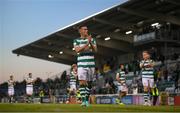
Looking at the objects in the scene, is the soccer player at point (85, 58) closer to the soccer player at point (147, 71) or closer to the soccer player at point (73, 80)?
the soccer player at point (147, 71)

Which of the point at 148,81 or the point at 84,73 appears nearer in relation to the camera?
the point at 84,73

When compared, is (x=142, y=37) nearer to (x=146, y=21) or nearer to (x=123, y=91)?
(x=146, y=21)

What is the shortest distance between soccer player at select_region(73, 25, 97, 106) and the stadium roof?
22163 mm

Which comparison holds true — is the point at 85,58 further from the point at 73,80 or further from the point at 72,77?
the point at 73,80

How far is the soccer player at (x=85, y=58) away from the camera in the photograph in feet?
50.4

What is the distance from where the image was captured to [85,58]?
15.6 meters

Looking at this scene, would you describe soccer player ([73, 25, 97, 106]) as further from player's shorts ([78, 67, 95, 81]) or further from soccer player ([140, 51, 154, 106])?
soccer player ([140, 51, 154, 106])

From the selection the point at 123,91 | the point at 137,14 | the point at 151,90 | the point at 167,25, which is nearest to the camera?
the point at 151,90

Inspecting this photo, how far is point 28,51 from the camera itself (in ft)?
224

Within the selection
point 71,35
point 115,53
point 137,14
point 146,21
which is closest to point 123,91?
point 137,14

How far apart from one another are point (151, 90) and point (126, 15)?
19.9 m

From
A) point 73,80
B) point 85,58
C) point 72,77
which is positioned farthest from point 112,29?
point 85,58

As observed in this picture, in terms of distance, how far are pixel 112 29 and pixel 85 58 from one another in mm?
34849

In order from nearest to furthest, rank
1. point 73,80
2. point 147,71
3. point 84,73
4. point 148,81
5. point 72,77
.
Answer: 1. point 84,73
2. point 147,71
3. point 148,81
4. point 72,77
5. point 73,80
